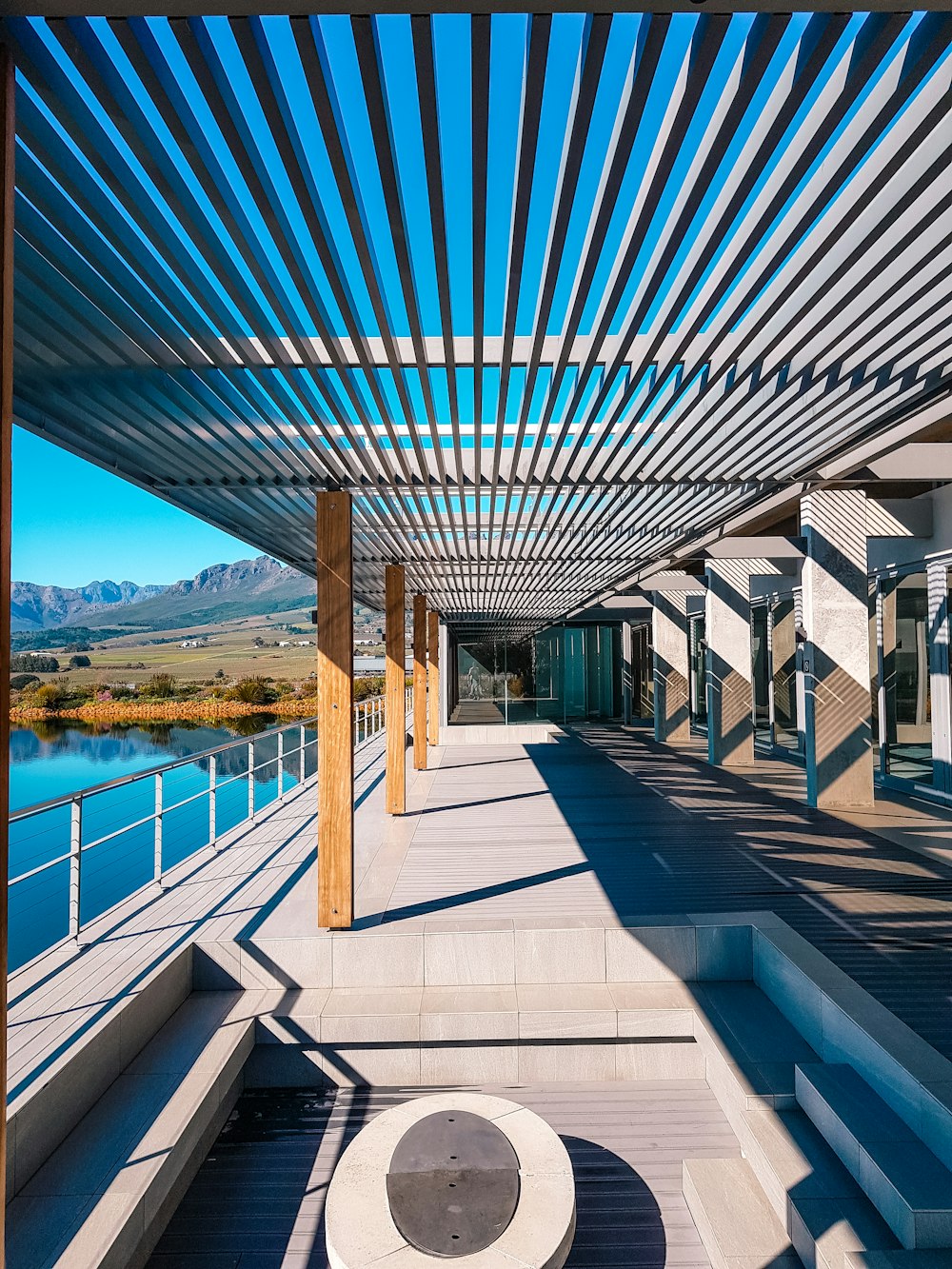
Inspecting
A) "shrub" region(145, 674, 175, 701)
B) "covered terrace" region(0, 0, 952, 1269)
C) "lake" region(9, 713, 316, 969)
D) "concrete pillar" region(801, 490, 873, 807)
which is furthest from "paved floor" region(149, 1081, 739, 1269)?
"shrub" region(145, 674, 175, 701)

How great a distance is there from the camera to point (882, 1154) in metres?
3.07

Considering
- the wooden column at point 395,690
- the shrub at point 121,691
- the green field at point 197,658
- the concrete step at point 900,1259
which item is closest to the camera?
the concrete step at point 900,1259

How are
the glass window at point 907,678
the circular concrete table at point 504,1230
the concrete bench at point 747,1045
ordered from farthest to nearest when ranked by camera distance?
the glass window at point 907,678, the concrete bench at point 747,1045, the circular concrete table at point 504,1230

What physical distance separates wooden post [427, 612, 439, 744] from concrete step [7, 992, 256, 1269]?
37.5 ft

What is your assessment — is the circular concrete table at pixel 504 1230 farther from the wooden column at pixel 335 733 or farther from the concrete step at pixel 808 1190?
the wooden column at pixel 335 733

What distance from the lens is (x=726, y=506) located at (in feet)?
24.2

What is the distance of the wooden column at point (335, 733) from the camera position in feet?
16.8

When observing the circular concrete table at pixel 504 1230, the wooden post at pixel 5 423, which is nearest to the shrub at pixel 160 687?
the circular concrete table at pixel 504 1230

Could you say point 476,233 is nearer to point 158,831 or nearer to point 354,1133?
point 354,1133

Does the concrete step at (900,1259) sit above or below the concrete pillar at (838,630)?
below

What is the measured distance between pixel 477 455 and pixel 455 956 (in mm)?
3215

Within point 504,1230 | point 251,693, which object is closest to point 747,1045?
point 504,1230

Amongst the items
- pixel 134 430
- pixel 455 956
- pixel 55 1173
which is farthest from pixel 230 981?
pixel 134 430

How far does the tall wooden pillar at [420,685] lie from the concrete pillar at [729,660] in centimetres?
455
